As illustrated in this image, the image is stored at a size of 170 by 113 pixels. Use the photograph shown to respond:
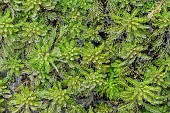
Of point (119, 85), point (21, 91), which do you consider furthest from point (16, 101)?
point (119, 85)

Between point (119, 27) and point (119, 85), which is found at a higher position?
point (119, 27)

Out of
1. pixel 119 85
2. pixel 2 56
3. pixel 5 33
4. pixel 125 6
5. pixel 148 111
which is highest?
pixel 125 6

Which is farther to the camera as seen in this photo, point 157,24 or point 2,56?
point 2,56

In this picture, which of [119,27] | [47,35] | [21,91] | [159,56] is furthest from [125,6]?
[21,91]

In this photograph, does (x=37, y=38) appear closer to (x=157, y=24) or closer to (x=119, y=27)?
(x=119, y=27)

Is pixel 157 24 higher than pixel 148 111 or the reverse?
higher

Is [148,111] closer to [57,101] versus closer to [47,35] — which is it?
[57,101]
